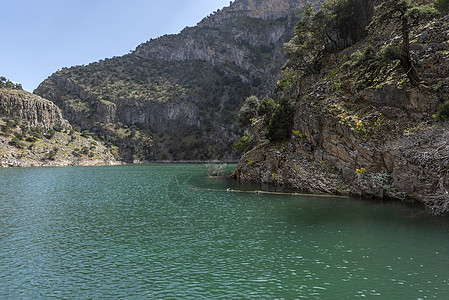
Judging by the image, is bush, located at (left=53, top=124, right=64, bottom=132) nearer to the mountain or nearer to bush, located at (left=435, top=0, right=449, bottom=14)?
the mountain

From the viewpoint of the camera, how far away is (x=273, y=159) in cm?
6153

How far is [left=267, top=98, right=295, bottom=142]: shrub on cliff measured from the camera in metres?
59.7

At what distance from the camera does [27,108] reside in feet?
576

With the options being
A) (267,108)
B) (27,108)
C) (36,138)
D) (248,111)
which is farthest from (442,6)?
(27,108)

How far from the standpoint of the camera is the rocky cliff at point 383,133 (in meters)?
32.2

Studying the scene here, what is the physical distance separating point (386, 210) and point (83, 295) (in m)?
34.1

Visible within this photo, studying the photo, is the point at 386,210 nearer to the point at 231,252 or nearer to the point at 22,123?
the point at 231,252

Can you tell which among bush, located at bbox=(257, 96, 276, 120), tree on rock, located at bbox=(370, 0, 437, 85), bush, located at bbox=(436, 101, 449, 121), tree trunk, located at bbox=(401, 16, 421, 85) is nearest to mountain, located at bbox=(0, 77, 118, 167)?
bush, located at bbox=(257, 96, 276, 120)

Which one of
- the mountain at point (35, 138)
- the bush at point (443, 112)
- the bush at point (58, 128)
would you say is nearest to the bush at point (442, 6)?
the bush at point (443, 112)

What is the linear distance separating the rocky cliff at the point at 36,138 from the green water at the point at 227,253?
13783 cm

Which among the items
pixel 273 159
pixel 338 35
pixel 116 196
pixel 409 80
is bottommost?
pixel 116 196

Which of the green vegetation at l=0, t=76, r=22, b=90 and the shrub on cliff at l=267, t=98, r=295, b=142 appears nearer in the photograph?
the shrub on cliff at l=267, t=98, r=295, b=142

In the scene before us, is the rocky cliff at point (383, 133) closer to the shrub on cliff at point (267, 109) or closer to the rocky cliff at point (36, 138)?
the shrub on cliff at point (267, 109)

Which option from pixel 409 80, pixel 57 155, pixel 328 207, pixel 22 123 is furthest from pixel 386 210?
pixel 22 123
